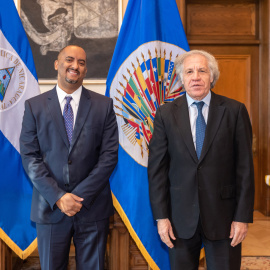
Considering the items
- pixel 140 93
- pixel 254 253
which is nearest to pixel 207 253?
pixel 140 93

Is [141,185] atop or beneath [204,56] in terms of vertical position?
beneath

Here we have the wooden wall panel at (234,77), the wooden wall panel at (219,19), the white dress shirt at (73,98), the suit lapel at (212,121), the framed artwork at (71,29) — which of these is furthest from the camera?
the wooden wall panel at (234,77)

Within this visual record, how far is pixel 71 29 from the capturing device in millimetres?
3182

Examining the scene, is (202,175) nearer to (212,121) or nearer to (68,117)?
(212,121)

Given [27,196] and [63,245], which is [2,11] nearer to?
[27,196]

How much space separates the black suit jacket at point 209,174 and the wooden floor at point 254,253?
106cm

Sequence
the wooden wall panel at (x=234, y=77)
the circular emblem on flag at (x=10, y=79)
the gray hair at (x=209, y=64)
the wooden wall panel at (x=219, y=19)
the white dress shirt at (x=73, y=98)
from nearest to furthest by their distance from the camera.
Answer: the gray hair at (x=209, y=64) < the white dress shirt at (x=73, y=98) < the circular emblem on flag at (x=10, y=79) < the wooden wall panel at (x=219, y=19) < the wooden wall panel at (x=234, y=77)

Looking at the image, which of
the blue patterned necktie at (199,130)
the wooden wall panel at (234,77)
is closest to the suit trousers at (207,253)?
the blue patterned necktie at (199,130)

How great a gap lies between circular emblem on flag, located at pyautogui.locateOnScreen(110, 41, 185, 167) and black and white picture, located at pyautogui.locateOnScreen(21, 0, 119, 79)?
1108mm

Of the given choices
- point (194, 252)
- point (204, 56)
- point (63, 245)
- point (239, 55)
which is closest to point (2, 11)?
point (204, 56)

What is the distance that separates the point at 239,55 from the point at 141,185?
262cm

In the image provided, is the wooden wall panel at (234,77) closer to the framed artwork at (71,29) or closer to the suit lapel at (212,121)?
the framed artwork at (71,29)

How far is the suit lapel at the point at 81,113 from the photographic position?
5.36ft

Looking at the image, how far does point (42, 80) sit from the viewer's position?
3162mm
